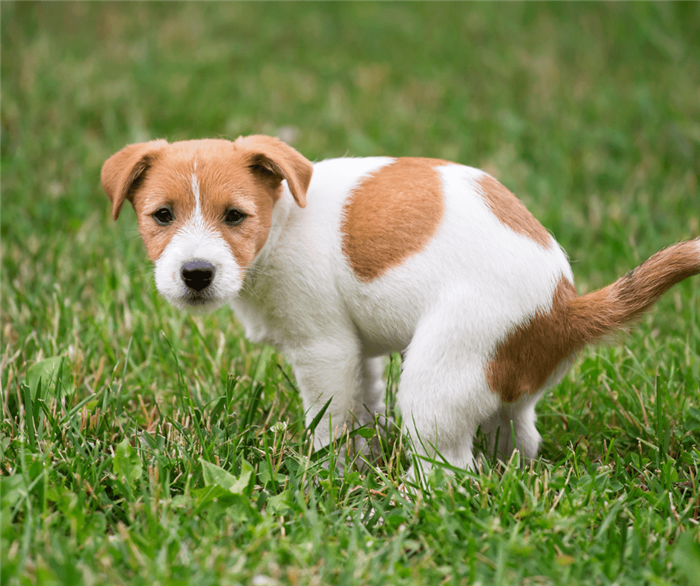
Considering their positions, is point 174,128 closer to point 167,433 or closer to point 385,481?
point 167,433

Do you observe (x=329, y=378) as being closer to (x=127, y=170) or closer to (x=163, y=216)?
(x=163, y=216)

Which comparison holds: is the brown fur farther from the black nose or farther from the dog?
the black nose

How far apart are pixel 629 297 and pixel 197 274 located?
5.60 ft

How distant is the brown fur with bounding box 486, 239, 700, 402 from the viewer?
276 centimetres

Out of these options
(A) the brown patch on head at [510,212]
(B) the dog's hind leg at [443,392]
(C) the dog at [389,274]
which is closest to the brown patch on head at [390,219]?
(C) the dog at [389,274]

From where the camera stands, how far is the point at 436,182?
9.75ft

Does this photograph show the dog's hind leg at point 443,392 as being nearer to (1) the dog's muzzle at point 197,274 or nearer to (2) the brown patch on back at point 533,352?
(2) the brown patch on back at point 533,352

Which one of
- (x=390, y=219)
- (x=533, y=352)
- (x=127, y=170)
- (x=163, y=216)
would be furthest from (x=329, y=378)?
(x=127, y=170)

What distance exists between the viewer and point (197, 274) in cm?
266

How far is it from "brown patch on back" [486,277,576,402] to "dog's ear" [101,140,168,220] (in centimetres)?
162

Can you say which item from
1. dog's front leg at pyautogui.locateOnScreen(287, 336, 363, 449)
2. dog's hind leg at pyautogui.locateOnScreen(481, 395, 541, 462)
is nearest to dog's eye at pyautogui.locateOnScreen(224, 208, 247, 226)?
dog's front leg at pyautogui.locateOnScreen(287, 336, 363, 449)

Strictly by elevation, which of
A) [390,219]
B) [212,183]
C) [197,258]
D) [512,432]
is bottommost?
[512,432]

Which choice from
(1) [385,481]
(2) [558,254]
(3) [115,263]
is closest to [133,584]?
(1) [385,481]

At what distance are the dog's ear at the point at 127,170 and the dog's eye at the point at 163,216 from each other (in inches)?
7.1
